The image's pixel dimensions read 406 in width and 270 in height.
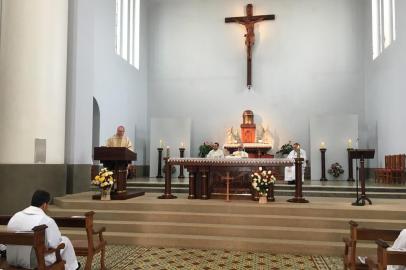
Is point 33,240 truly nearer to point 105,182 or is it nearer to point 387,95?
point 105,182

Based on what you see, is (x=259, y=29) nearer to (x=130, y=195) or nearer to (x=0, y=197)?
(x=130, y=195)

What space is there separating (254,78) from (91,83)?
7.97m

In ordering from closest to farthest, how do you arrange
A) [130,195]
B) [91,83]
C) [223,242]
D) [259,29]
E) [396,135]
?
[223,242] < [130,195] < [91,83] < [396,135] < [259,29]

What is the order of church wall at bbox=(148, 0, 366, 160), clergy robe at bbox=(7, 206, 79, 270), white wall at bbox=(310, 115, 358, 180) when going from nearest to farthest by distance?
clergy robe at bbox=(7, 206, 79, 270)
white wall at bbox=(310, 115, 358, 180)
church wall at bbox=(148, 0, 366, 160)

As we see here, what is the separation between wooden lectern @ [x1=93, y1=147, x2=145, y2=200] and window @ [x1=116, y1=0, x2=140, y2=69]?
6238 mm

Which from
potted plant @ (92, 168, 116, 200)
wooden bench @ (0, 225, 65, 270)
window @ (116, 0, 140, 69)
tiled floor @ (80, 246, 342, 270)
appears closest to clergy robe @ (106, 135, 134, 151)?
potted plant @ (92, 168, 116, 200)

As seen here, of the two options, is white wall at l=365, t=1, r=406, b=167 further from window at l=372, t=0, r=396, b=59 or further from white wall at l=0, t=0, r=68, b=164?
white wall at l=0, t=0, r=68, b=164

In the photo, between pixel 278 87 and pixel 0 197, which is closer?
pixel 0 197

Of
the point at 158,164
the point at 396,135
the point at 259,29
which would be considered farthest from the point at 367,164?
the point at 158,164

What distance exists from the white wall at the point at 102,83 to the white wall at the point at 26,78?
95cm

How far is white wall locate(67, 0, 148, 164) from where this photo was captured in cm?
1015

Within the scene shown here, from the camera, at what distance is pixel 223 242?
Answer: 284 inches

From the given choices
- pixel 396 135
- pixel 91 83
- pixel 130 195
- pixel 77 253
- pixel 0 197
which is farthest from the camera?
pixel 396 135

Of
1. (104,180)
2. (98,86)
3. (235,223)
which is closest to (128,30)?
(98,86)
